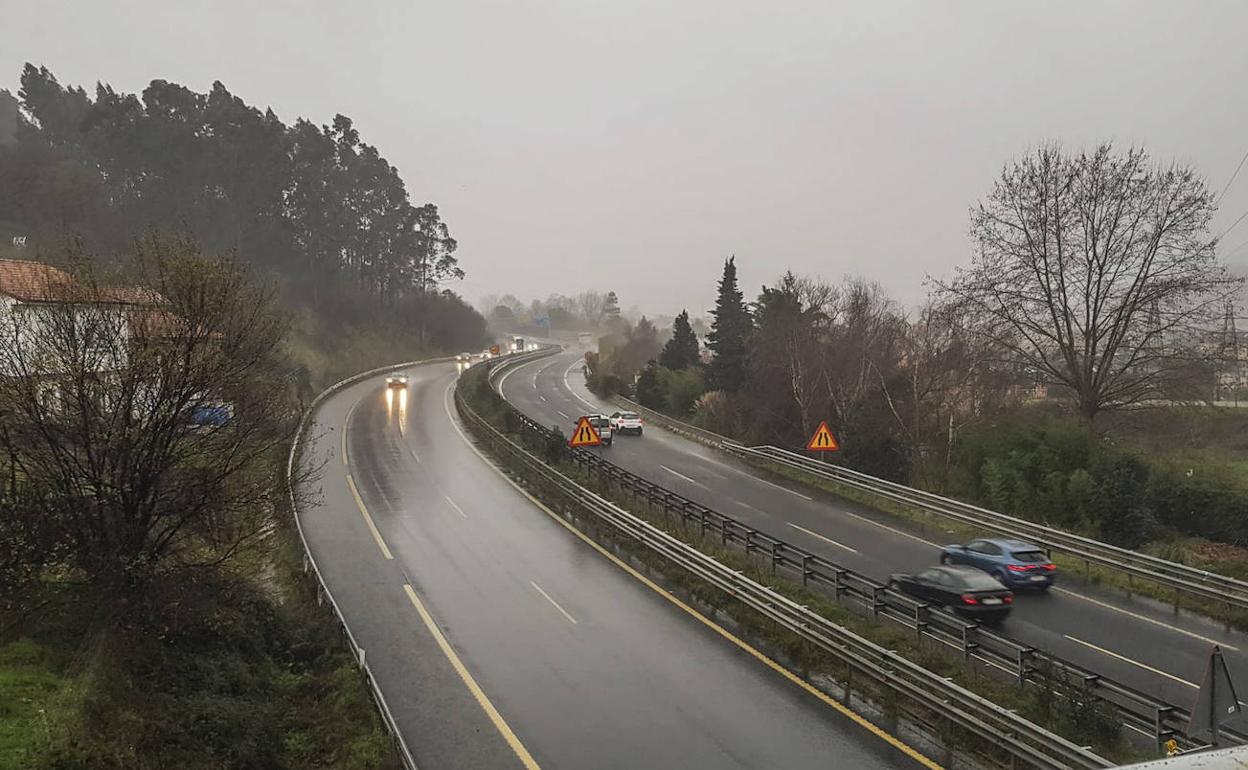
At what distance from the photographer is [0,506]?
47.8ft

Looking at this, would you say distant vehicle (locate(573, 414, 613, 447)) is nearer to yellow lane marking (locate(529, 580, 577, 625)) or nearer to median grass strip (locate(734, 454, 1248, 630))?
median grass strip (locate(734, 454, 1248, 630))

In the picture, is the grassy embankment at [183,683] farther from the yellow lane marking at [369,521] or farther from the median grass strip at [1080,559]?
the median grass strip at [1080,559]

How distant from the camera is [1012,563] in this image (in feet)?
66.6

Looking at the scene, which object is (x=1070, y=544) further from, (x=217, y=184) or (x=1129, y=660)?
(x=217, y=184)

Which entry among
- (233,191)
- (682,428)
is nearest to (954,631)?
(682,428)

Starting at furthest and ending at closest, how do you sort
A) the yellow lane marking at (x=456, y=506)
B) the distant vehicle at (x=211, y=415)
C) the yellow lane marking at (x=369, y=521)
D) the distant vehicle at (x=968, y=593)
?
the yellow lane marking at (x=456, y=506) → the yellow lane marking at (x=369, y=521) → the distant vehicle at (x=968, y=593) → the distant vehicle at (x=211, y=415)

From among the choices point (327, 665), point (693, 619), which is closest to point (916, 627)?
point (693, 619)

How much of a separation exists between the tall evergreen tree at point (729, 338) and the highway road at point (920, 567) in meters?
10.9

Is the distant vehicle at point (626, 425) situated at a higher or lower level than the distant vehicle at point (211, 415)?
lower

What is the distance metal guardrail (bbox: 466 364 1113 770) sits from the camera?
1120cm

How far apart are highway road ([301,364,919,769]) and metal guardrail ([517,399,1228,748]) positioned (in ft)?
10.0

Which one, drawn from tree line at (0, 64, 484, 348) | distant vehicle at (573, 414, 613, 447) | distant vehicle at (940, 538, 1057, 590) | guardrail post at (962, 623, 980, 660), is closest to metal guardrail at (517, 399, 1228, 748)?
guardrail post at (962, 623, 980, 660)

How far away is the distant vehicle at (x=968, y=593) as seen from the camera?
17.7m

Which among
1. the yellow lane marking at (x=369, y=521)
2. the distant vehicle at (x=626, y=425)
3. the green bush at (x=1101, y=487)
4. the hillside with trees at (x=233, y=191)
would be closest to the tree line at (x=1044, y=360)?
the green bush at (x=1101, y=487)
